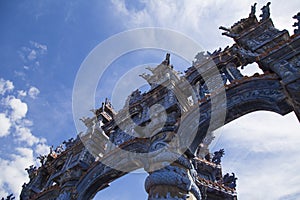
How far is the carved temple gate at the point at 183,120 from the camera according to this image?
7.37 metres

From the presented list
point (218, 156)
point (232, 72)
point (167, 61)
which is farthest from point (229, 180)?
point (167, 61)

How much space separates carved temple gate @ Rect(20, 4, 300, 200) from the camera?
290 inches

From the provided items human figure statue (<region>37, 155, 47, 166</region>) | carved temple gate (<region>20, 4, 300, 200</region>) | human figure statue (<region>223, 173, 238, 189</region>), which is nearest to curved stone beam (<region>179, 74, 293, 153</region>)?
carved temple gate (<region>20, 4, 300, 200</region>)

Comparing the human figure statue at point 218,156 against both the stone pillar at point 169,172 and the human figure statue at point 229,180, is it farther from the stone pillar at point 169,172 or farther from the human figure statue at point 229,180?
the stone pillar at point 169,172

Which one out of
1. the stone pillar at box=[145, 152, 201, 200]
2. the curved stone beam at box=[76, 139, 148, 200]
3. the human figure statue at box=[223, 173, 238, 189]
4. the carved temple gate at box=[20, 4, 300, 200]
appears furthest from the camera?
the human figure statue at box=[223, 173, 238, 189]

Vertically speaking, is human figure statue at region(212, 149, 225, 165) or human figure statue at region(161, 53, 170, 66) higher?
human figure statue at region(161, 53, 170, 66)

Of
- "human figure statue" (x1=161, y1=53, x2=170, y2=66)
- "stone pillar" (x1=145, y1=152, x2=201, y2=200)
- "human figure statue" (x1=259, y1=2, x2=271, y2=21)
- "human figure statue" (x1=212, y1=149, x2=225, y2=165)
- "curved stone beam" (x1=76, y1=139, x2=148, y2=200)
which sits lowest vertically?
"stone pillar" (x1=145, y1=152, x2=201, y2=200)

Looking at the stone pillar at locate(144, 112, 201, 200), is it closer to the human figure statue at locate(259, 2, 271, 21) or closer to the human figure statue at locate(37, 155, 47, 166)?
the human figure statue at locate(259, 2, 271, 21)

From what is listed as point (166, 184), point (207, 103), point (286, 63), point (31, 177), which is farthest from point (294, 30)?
point (31, 177)

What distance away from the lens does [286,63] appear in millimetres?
7211

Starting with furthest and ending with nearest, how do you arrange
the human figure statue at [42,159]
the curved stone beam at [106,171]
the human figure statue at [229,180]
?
the human figure statue at [42,159], the human figure statue at [229,180], the curved stone beam at [106,171]

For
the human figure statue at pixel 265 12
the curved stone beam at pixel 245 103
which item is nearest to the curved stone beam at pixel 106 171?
the curved stone beam at pixel 245 103

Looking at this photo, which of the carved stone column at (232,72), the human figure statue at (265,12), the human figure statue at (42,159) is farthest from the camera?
the human figure statue at (42,159)

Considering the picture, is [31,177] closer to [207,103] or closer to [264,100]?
[207,103]
